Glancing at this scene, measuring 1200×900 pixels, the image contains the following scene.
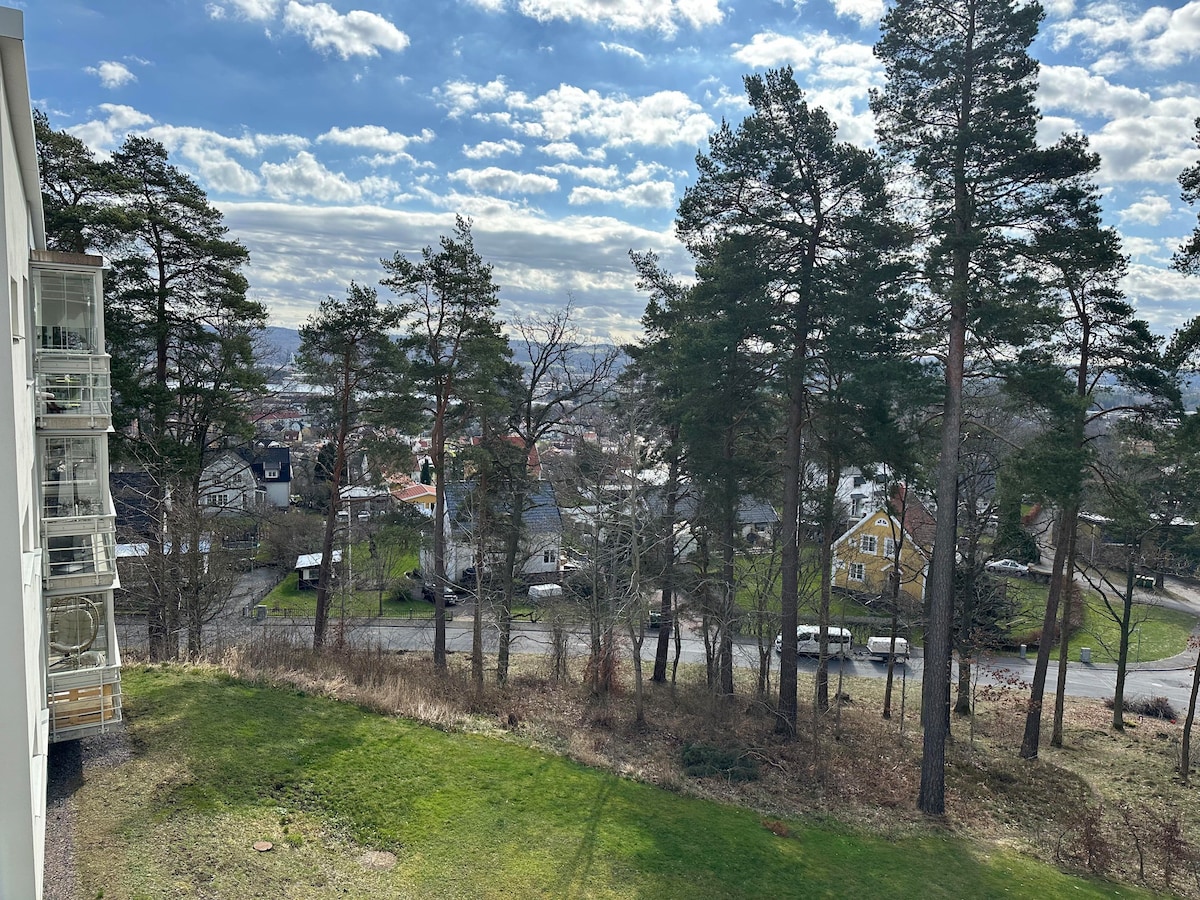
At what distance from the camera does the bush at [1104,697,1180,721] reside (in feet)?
77.5

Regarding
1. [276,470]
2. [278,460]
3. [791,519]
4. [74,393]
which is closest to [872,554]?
[791,519]

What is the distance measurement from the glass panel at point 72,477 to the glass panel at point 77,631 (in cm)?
127

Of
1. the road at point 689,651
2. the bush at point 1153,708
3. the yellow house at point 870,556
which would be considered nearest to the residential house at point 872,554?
the yellow house at point 870,556

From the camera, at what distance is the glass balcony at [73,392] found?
941 cm

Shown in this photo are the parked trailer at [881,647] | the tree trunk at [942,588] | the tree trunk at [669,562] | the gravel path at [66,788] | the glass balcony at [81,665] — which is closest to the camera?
the gravel path at [66,788]

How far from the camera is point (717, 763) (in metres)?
14.5

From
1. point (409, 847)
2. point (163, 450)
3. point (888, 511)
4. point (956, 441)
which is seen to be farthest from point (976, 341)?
point (163, 450)

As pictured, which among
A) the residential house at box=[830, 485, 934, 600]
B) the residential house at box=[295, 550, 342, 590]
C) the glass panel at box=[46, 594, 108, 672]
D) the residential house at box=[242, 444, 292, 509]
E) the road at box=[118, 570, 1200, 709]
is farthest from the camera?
the residential house at box=[242, 444, 292, 509]

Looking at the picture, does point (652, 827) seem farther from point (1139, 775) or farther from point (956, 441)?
point (1139, 775)

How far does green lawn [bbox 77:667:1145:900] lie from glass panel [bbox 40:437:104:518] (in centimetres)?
351

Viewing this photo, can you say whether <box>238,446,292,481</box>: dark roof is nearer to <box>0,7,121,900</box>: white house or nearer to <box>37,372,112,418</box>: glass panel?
<box>0,7,121,900</box>: white house

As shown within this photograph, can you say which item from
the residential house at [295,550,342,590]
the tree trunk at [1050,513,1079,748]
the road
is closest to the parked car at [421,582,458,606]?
the road

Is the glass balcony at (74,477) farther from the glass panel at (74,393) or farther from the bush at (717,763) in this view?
the bush at (717,763)

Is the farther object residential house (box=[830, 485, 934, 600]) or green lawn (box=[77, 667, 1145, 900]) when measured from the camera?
residential house (box=[830, 485, 934, 600])
